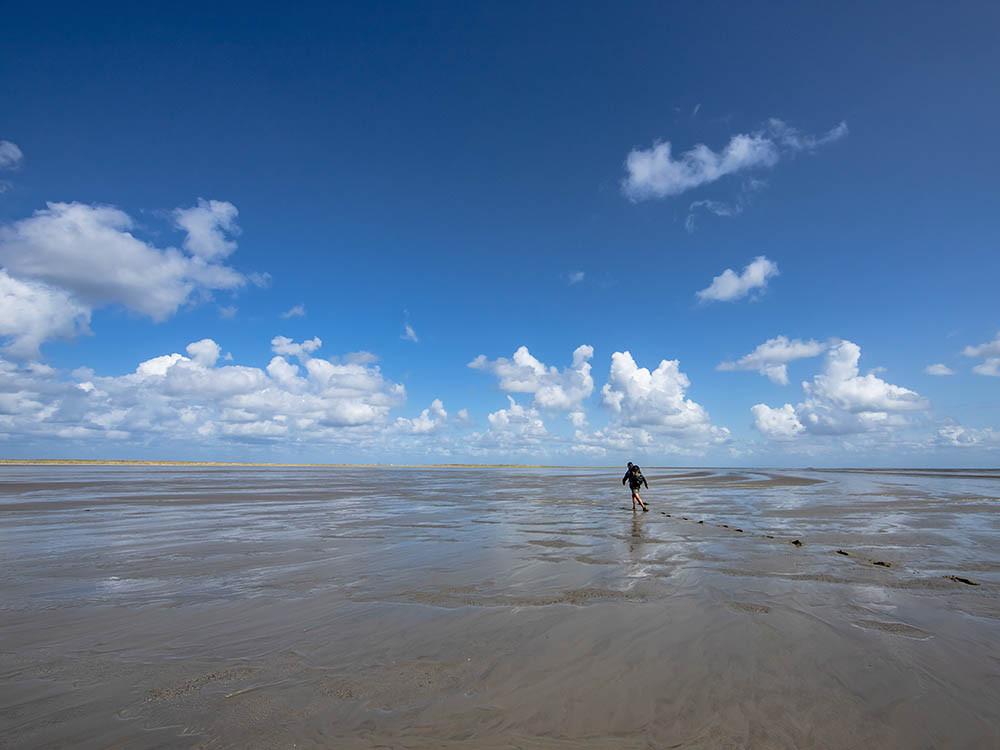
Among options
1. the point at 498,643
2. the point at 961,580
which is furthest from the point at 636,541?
the point at 498,643

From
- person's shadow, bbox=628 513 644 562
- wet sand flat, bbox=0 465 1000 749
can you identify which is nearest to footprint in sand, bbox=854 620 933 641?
wet sand flat, bbox=0 465 1000 749

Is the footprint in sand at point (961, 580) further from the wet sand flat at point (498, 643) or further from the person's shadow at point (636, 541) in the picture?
the person's shadow at point (636, 541)

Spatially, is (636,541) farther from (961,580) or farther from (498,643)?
(498,643)

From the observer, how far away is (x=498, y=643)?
6152 millimetres

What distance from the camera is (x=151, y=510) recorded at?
2092 centimetres

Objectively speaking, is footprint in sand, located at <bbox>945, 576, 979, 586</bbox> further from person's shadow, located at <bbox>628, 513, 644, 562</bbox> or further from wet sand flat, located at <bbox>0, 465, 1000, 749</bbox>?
person's shadow, located at <bbox>628, 513, 644, 562</bbox>

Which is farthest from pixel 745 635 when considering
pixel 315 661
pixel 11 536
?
pixel 11 536

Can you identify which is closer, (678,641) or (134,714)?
(134,714)

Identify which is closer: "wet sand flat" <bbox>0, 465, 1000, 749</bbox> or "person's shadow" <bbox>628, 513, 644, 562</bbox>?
"wet sand flat" <bbox>0, 465, 1000, 749</bbox>

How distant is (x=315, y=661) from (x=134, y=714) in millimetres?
1737

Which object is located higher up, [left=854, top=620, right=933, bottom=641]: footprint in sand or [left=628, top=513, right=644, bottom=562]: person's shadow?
[left=854, top=620, right=933, bottom=641]: footprint in sand

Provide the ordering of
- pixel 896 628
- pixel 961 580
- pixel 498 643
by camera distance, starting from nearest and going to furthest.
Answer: pixel 498 643
pixel 896 628
pixel 961 580

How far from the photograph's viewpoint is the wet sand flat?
427cm

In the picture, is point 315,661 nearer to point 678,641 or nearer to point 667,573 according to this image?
point 678,641
